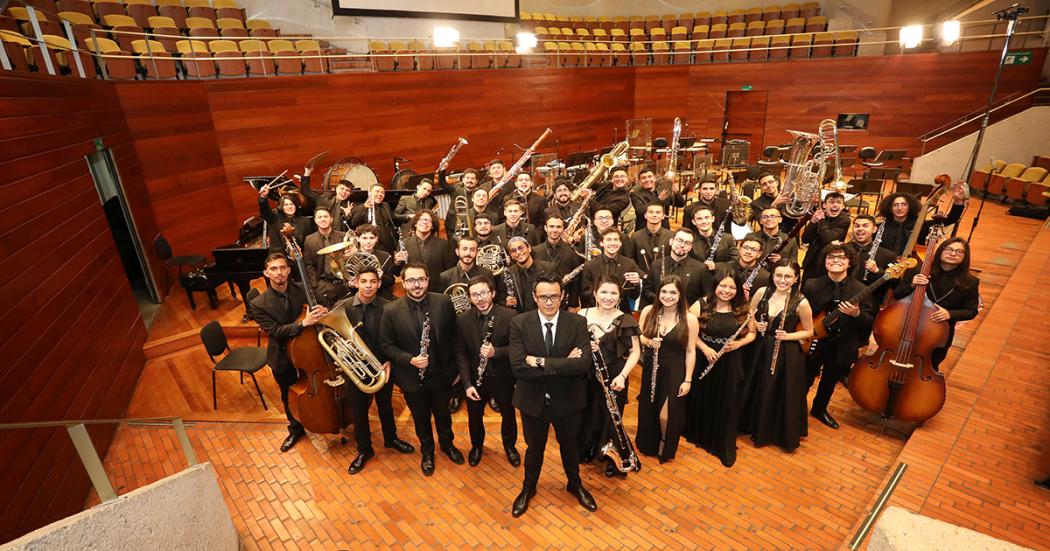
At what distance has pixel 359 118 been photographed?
884 centimetres

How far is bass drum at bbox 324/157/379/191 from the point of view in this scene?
7469 millimetres

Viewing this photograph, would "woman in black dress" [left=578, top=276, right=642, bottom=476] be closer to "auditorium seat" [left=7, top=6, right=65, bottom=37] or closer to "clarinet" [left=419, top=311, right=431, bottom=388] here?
"clarinet" [left=419, top=311, right=431, bottom=388]

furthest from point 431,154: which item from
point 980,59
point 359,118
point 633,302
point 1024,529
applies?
point 980,59

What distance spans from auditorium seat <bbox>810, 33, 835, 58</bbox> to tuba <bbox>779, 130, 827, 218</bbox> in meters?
7.70

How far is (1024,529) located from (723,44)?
12.9 metres

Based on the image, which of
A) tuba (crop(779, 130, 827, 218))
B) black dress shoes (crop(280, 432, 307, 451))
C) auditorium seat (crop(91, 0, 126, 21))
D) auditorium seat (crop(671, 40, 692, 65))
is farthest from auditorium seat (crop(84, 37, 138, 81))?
auditorium seat (crop(671, 40, 692, 65))

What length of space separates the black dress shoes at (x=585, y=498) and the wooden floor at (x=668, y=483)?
0.07 meters

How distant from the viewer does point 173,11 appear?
8570mm

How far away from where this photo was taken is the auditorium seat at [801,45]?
12039 mm

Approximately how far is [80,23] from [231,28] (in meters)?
2.22

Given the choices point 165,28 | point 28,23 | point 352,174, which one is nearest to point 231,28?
point 165,28

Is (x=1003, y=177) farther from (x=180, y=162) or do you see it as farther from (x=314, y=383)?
(x=180, y=162)

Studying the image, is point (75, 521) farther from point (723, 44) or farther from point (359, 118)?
point (723, 44)

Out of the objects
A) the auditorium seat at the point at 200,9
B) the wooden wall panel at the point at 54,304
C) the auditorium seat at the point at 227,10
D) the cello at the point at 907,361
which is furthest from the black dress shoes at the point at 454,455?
the auditorium seat at the point at 227,10
